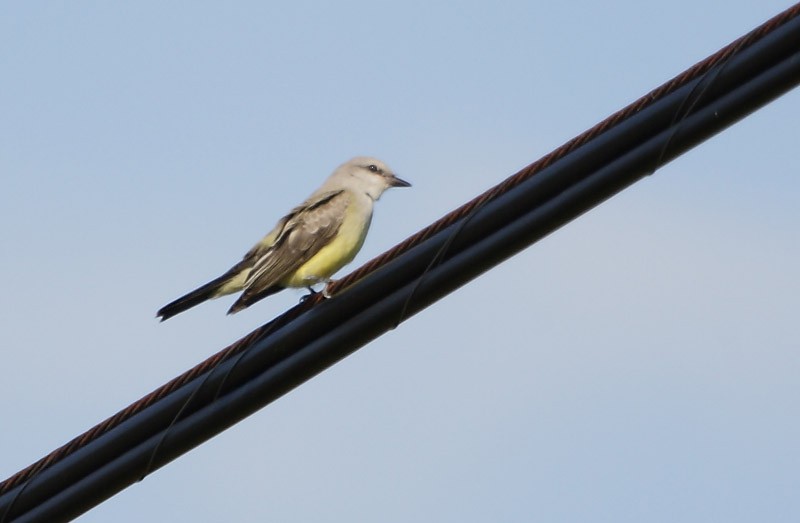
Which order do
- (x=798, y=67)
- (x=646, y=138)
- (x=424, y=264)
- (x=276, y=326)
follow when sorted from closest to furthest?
(x=798, y=67) < (x=646, y=138) < (x=424, y=264) < (x=276, y=326)

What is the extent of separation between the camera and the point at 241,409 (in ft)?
18.3

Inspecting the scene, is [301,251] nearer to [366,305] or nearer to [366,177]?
[366,177]

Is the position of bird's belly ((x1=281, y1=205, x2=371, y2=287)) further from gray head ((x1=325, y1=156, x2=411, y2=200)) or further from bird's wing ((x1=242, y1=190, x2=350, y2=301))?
gray head ((x1=325, y1=156, x2=411, y2=200))

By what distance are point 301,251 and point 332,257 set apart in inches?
8.5

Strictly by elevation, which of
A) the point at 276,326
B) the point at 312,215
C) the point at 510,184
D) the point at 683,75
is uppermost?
the point at 312,215

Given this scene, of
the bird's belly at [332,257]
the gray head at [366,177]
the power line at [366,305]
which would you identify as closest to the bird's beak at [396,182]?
the gray head at [366,177]

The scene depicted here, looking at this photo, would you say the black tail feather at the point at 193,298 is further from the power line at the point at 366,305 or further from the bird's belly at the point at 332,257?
the power line at the point at 366,305

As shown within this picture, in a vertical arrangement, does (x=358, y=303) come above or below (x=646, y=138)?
below

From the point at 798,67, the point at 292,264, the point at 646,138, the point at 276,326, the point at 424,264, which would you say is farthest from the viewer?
the point at 292,264

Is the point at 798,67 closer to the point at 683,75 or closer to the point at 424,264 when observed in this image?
the point at 683,75

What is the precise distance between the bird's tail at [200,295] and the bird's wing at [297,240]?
19 centimetres

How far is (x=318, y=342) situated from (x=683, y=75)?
1722mm

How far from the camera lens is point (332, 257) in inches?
352

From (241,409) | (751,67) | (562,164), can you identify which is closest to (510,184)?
(562,164)
